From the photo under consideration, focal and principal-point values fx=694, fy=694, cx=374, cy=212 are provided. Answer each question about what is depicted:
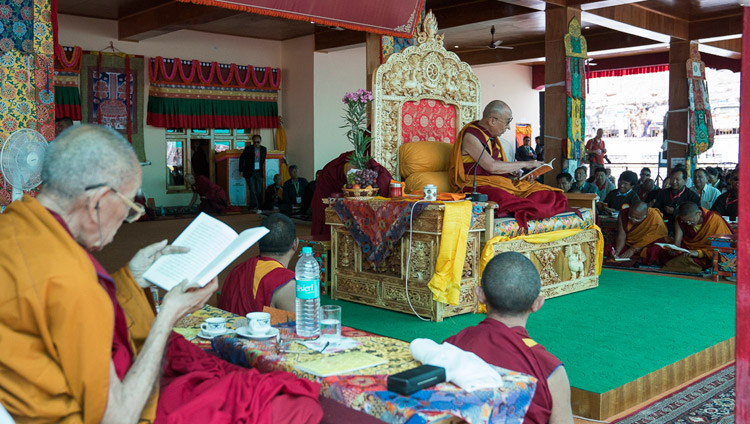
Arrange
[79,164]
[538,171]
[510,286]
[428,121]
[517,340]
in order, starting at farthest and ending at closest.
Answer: [428,121], [538,171], [510,286], [517,340], [79,164]

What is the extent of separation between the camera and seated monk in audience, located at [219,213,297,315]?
283cm

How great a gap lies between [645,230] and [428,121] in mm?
2860

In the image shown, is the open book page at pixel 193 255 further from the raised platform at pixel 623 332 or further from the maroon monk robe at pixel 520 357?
the raised platform at pixel 623 332

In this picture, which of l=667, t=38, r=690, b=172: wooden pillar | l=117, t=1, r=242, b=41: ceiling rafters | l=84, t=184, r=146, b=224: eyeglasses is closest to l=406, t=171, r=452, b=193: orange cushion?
l=84, t=184, r=146, b=224: eyeglasses

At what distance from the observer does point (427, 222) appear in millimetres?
4773

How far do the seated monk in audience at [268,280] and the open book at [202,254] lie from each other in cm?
110

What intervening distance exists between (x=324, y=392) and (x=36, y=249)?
77 centimetres

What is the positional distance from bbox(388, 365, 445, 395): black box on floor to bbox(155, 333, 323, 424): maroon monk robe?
186 mm

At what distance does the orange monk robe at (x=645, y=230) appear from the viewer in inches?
291

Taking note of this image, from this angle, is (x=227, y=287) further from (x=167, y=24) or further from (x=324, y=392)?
(x=167, y=24)

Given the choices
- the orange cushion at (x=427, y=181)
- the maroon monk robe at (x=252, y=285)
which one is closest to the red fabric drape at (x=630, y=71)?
the orange cushion at (x=427, y=181)

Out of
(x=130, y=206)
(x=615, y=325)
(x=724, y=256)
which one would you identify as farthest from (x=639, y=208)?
(x=130, y=206)

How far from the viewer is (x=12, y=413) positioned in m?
1.32

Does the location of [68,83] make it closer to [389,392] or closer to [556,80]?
[556,80]
